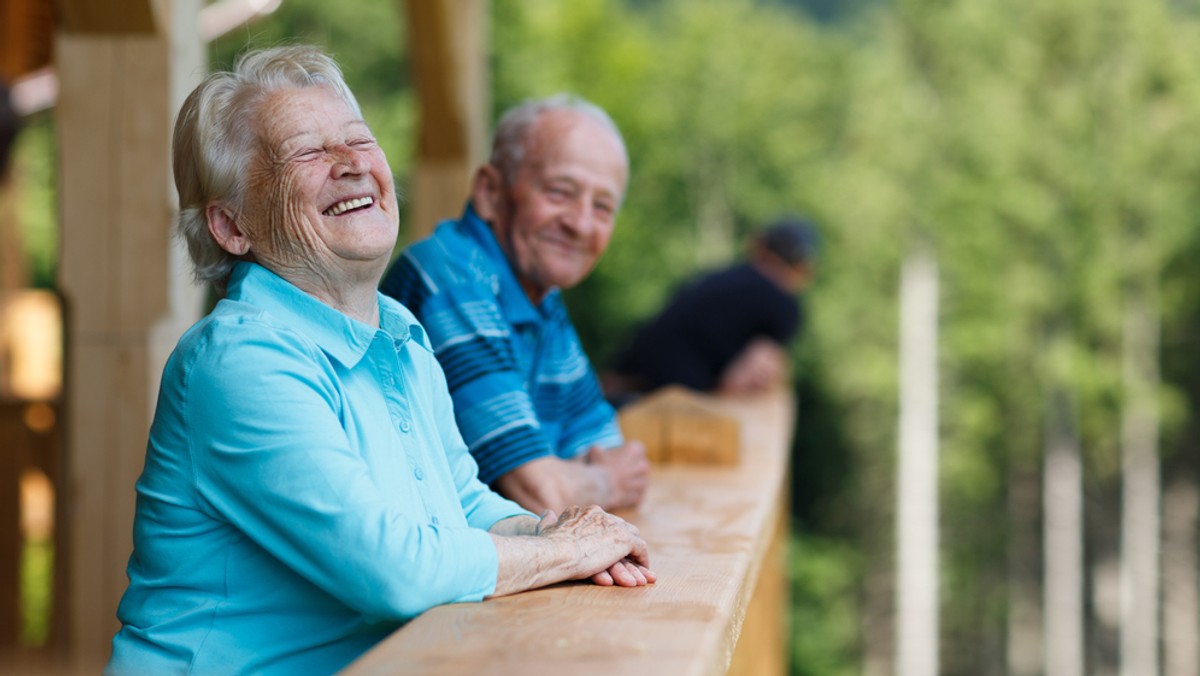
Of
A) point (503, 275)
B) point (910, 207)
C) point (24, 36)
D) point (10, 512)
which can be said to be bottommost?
point (10, 512)

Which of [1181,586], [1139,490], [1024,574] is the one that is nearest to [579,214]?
[1139,490]

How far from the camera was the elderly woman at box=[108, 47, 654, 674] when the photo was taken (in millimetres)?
1444

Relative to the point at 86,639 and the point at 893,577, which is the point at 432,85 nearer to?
the point at 86,639

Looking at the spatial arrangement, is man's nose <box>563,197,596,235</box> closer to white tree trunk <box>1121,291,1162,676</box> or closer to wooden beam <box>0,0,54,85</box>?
wooden beam <box>0,0,54,85</box>

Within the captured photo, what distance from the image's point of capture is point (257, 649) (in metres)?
1.52

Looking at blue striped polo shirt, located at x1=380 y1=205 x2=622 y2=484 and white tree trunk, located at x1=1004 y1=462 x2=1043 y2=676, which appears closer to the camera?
blue striped polo shirt, located at x1=380 y1=205 x2=622 y2=484

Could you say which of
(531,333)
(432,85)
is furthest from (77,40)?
(432,85)

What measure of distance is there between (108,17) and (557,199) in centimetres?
96

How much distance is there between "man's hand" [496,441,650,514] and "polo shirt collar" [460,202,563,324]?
0.89 feet

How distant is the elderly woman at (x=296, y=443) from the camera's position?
4.74 ft

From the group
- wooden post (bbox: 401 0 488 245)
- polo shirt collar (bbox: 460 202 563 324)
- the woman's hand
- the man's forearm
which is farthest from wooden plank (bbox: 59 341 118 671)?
wooden post (bbox: 401 0 488 245)

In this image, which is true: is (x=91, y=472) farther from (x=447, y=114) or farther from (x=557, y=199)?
(x=447, y=114)

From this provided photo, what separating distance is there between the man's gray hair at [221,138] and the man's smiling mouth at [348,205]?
0.34 ft

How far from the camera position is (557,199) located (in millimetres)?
2547
